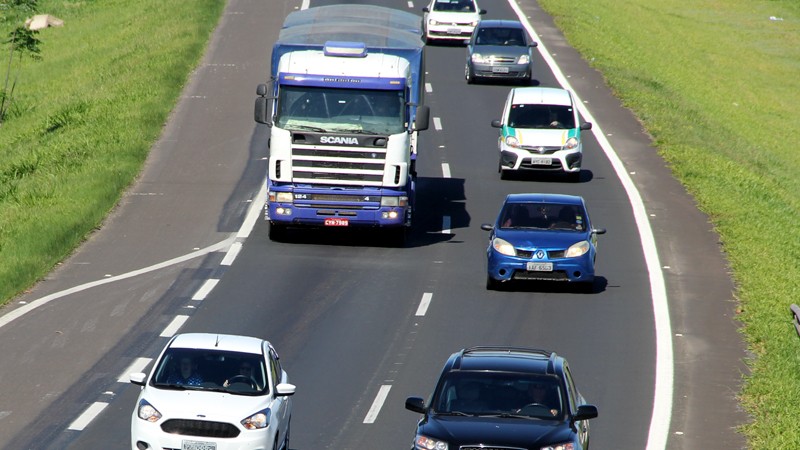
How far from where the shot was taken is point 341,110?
2812cm

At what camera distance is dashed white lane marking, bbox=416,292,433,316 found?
2453cm

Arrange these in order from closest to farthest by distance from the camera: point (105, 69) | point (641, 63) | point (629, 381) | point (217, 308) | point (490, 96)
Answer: point (629, 381) → point (217, 308) → point (490, 96) → point (105, 69) → point (641, 63)

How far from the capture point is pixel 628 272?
27875 mm

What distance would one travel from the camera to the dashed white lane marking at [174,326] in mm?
22859

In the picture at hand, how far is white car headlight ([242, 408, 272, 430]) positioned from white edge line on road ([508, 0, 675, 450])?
5.26m

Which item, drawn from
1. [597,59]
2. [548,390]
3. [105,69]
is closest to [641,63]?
[597,59]

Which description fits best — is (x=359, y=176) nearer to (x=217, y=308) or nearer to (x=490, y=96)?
(x=217, y=308)

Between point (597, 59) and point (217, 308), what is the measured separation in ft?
105

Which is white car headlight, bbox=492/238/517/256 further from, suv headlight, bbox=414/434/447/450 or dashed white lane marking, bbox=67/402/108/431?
suv headlight, bbox=414/434/447/450

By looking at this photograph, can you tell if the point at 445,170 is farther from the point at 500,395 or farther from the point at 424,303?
the point at 500,395

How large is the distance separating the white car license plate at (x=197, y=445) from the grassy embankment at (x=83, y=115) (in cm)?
1144

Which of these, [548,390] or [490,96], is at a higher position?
[548,390]

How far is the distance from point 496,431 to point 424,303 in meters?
11.1

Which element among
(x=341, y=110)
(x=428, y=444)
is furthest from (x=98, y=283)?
(x=428, y=444)
